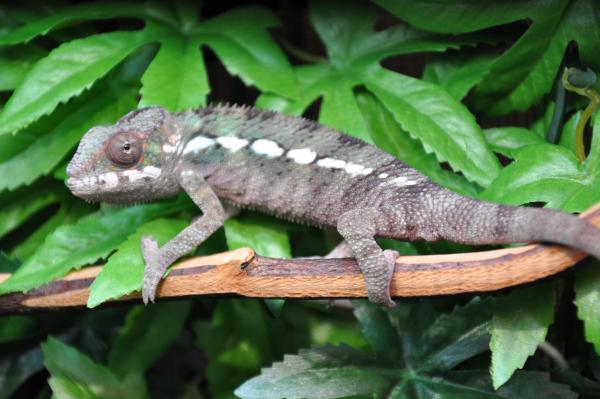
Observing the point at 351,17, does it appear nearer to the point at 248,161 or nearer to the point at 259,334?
the point at 248,161

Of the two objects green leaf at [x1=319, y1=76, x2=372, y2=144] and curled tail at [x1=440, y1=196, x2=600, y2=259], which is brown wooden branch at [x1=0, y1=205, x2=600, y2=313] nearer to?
curled tail at [x1=440, y1=196, x2=600, y2=259]

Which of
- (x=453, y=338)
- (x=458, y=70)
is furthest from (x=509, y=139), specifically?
(x=453, y=338)

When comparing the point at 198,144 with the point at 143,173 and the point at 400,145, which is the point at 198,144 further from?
the point at 400,145

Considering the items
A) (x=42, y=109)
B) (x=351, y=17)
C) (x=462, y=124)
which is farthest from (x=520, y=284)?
(x=42, y=109)

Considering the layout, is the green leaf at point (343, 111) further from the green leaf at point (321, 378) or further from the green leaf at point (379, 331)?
the green leaf at point (321, 378)

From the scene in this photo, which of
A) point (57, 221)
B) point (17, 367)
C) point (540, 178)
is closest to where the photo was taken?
point (540, 178)

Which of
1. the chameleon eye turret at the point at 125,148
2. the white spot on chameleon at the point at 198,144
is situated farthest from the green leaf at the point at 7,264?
the white spot on chameleon at the point at 198,144
